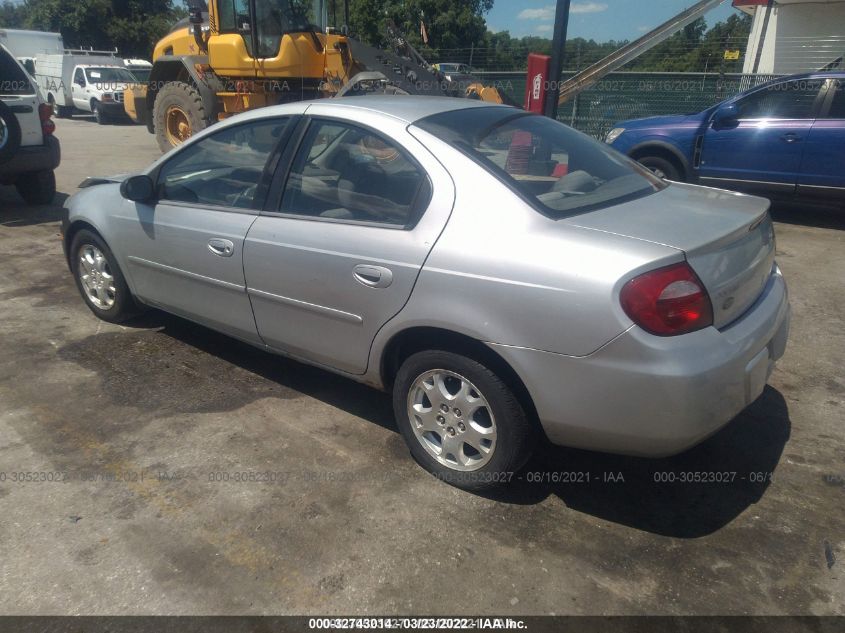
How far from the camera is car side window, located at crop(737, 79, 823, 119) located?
23.9ft

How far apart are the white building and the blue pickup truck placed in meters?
10.5

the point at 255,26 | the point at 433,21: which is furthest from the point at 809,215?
the point at 433,21

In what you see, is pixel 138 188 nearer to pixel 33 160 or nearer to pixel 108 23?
pixel 33 160

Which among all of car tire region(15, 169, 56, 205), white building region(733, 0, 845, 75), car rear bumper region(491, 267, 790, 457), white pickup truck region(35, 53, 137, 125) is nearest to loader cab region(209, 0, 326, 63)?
car tire region(15, 169, 56, 205)

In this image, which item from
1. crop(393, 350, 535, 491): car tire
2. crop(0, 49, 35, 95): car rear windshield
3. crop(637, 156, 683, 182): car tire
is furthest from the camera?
crop(637, 156, 683, 182): car tire

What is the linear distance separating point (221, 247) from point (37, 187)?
6323 mm

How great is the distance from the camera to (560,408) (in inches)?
98.8

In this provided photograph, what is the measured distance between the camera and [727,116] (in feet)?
24.9

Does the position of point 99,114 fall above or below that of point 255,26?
below

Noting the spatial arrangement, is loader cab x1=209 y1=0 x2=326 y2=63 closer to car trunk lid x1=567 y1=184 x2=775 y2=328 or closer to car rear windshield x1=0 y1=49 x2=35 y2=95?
car rear windshield x1=0 y1=49 x2=35 y2=95

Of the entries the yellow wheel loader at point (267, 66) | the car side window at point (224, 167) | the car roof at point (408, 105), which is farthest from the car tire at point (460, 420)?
the yellow wheel loader at point (267, 66)

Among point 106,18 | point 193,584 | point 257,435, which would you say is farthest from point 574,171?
point 106,18

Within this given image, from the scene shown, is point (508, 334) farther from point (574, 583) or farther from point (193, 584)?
point (193, 584)

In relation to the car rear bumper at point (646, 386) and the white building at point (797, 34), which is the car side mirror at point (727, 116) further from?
the white building at point (797, 34)
